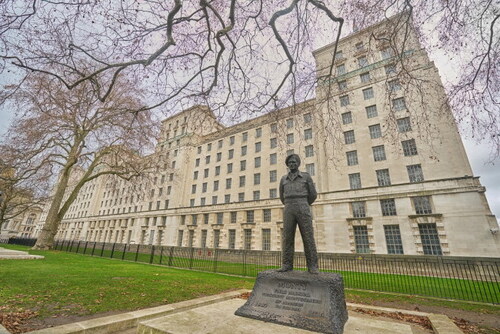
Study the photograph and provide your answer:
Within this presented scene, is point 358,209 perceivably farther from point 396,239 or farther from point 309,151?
point 309,151

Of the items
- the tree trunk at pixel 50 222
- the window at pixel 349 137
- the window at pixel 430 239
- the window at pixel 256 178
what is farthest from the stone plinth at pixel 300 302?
the window at pixel 256 178

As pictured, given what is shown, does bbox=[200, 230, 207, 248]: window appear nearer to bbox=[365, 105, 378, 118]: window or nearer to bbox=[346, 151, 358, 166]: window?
A: bbox=[346, 151, 358, 166]: window

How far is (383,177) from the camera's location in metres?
25.9

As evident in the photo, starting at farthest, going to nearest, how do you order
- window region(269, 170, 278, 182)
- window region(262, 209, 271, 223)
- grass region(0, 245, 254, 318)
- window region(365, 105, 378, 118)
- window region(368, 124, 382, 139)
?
window region(269, 170, 278, 182), window region(262, 209, 271, 223), window region(365, 105, 378, 118), window region(368, 124, 382, 139), grass region(0, 245, 254, 318)

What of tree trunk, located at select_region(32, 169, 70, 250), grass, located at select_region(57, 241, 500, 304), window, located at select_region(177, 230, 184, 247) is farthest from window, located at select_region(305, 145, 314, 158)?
tree trunk, located at select_region(32, 169, 70, 250)

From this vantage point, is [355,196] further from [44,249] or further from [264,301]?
[44,249]

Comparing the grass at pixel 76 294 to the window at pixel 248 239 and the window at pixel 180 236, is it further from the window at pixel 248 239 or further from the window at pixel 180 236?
the window at pixel 180 236

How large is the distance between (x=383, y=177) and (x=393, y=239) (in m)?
6.72

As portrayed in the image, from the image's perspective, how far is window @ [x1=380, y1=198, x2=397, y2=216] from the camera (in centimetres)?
2397

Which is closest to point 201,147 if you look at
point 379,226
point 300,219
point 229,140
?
point 229,140

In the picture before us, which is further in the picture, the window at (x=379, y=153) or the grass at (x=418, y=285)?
the window at (x=379, y=153)

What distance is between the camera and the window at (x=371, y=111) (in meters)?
28.2

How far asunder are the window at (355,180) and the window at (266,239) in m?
12.9

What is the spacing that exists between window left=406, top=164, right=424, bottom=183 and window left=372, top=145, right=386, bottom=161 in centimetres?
277
